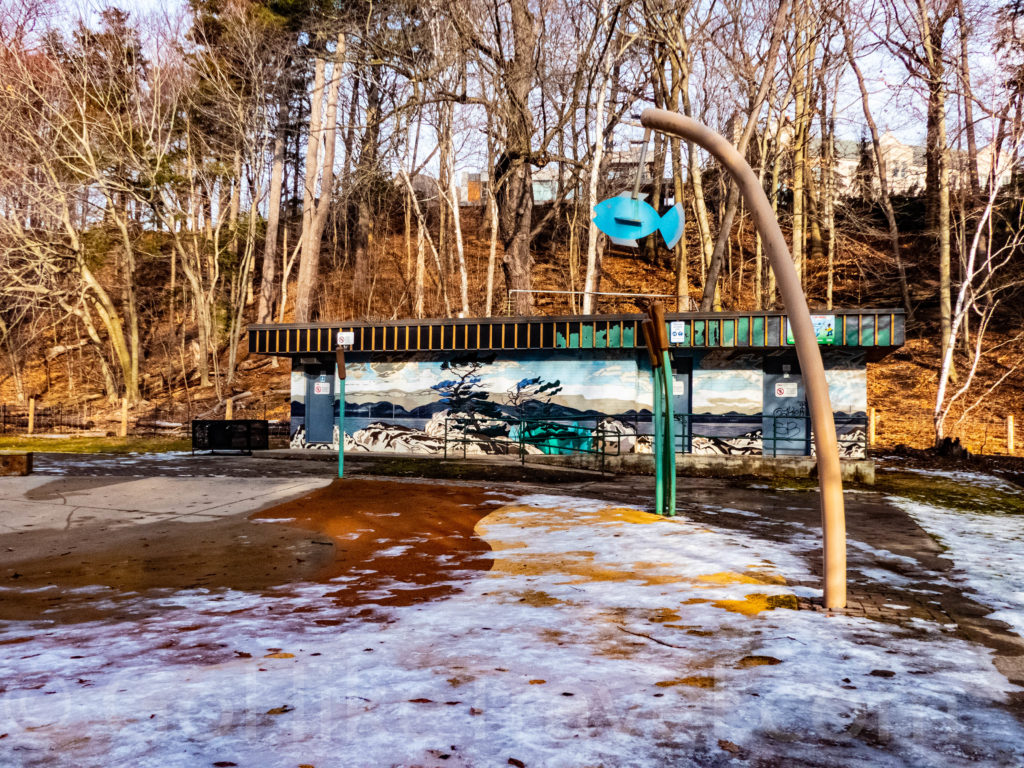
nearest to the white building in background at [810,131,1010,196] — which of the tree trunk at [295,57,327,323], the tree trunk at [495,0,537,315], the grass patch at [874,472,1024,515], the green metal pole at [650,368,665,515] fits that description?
the tree trunk at [495,0,537,315]

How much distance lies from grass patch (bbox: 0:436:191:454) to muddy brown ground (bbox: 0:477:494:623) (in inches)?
503

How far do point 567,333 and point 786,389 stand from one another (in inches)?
209

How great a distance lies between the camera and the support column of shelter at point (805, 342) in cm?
618

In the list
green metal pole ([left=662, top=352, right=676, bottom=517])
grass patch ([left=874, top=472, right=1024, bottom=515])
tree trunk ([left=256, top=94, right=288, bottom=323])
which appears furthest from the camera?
tree trunk ([left=256, top=94, right=288, bottom=323])

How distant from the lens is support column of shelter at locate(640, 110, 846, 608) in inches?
243

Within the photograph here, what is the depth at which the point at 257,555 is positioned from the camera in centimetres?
867

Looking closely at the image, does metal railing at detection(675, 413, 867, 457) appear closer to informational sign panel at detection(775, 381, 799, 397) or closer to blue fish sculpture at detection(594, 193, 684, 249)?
informational sign panel at detection(775, 381, 799, 397)

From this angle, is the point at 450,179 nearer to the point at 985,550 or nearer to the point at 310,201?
the point at 310,201

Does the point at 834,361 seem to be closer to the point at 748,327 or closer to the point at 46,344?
the point at 748,327

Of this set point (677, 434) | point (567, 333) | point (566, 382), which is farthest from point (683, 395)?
point (567, 333)

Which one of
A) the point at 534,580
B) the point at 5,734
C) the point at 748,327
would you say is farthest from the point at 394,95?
the point at 5,734

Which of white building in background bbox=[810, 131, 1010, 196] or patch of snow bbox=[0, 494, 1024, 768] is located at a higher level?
white building in background bbox=[810, 131, 1010, 196]

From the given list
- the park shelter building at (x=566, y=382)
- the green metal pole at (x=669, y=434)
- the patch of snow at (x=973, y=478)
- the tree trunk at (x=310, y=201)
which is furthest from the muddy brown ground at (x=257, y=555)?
the tree trunk at (x=310, y=201)

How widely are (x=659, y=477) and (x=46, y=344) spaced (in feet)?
143
